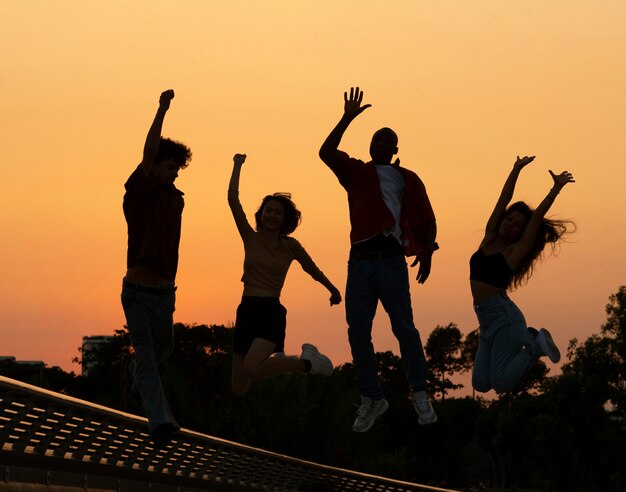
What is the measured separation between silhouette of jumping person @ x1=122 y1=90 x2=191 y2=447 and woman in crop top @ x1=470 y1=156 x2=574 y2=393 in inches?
173

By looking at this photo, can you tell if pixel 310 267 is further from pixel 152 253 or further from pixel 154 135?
pixel 154 135

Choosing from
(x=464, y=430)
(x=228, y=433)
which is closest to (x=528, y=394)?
(x=464, y=430)

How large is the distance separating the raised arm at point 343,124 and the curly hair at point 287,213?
1.13 meters

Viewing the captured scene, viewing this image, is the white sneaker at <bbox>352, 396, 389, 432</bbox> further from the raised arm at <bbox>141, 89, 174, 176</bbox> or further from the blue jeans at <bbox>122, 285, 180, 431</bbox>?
the raised arm at <bbox>141, 89, 174, 176</bbox>

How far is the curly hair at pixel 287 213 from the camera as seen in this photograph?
17.1 meters

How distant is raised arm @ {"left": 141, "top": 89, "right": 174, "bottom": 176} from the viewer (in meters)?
14.4

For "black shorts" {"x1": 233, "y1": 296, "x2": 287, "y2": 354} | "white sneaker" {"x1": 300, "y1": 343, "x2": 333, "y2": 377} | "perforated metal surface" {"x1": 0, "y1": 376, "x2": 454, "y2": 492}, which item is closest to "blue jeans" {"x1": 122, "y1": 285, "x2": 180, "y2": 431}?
"black shorts" {"x1": 233, "y1": 296, "x2": 287, "y2": 354}

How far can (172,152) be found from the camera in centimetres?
1515

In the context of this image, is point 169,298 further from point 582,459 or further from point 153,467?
point 582,459

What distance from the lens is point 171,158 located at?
15180 mm

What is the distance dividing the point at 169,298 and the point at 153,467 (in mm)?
12261

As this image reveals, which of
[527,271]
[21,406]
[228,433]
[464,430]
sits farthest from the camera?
[464,430]

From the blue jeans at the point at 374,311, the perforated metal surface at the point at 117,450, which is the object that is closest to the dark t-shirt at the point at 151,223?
the blue jeans at the point at 374,311

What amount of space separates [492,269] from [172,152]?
4.76 metres
